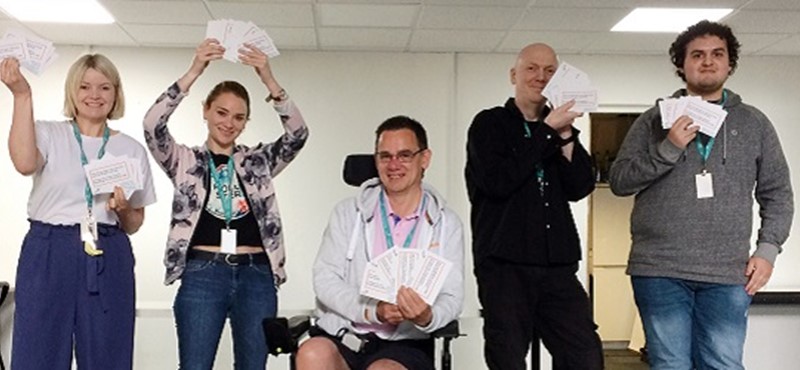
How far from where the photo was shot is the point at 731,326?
2.20 metres

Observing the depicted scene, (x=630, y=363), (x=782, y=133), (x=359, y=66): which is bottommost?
(x=630, y=363)

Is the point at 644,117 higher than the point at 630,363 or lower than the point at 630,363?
higher

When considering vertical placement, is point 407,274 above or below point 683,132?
below

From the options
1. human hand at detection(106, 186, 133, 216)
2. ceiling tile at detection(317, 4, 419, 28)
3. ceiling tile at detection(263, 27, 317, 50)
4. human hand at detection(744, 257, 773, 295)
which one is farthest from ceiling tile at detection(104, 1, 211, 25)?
human hand at detection(744, 257, 773, 295)

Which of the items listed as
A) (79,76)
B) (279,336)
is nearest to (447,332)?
(279,336)

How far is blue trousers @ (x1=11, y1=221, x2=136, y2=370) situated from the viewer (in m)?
2.13

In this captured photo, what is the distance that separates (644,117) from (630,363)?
4473 millimetres

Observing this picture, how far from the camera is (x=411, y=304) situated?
2018 mm

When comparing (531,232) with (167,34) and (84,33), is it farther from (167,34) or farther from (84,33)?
(84,33)

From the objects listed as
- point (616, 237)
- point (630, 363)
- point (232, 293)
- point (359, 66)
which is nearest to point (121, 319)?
point (232, 293)

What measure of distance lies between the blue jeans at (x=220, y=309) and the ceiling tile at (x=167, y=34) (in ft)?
8.95

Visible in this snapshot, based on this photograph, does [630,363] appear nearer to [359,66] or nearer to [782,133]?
[782,133]

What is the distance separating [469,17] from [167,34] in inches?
82.4

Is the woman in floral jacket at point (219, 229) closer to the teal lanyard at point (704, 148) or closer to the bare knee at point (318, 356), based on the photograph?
the bare knee at point (318, 356)
